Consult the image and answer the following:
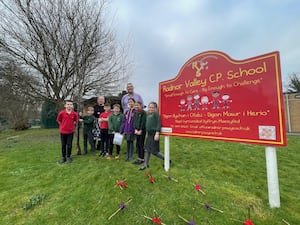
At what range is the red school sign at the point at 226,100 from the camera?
7.50 feet

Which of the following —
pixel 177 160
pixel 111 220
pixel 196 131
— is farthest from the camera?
pixel 177 160

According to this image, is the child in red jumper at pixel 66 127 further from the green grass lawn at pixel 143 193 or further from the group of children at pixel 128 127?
the green grass lawn at pixel 143 193

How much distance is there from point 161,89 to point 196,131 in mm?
1415

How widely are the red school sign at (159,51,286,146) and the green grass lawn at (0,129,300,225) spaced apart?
93 centimetres

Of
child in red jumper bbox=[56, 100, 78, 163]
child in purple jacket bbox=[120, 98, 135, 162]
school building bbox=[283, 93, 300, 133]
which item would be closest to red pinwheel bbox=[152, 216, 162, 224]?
child in purple jacket bbox=[120, 98, 135, 162]

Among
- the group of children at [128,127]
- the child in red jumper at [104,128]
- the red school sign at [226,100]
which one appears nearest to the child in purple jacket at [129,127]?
the group of children at [128,127]

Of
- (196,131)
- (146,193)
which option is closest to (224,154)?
(196,131)

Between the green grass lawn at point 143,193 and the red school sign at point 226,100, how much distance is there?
36.7 inches

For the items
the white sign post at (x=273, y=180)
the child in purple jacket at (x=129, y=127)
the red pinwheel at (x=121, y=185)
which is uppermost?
the child in purple jacket at (x=129, y=127)

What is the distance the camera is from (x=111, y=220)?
2133 mm

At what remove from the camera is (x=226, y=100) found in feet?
9.16

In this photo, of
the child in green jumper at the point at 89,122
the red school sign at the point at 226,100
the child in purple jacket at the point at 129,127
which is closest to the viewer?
the red school sign at the point at 226,100

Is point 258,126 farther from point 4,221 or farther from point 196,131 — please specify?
point 4,221

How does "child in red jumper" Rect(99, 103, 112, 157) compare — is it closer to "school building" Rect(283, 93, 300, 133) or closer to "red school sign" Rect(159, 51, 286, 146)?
"red school sign" Rect(159, 51, 286, 146)
